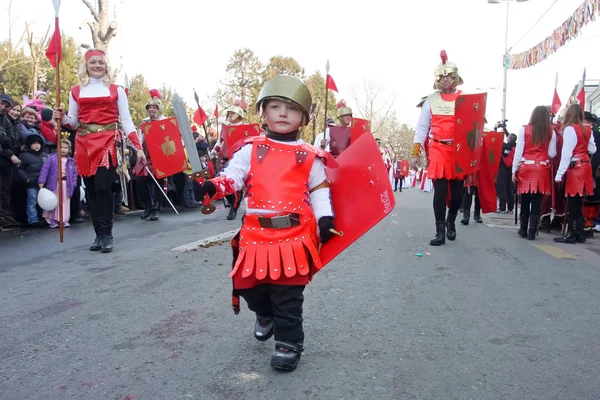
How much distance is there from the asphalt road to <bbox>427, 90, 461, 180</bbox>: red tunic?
1.24 metres

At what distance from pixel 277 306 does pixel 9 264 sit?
11.5ft

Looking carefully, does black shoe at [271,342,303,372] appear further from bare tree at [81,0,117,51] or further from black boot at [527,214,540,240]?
bare tree at [81,0,117,51]

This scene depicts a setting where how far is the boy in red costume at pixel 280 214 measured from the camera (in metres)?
2.56

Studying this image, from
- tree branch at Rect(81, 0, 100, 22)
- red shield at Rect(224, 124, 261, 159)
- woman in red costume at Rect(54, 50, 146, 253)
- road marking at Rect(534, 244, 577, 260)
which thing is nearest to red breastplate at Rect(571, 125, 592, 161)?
road marking at Rect(534, 244, 577, 260)

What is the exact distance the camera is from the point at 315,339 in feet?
9.73

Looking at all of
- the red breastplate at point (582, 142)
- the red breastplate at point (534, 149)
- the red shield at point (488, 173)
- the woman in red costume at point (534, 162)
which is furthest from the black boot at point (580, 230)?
the red shield at point (488, 173)

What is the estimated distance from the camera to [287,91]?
8.86 ft

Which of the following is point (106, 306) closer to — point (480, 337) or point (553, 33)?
point (480, 337)

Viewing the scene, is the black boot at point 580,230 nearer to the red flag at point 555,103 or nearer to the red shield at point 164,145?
the red flag at point 555,103

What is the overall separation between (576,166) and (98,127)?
20.4 ft

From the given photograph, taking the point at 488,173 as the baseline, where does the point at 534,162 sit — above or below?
above

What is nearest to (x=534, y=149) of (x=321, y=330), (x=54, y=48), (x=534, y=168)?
(x=534, y=168)

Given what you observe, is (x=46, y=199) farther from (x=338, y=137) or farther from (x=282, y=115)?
(x=282, y=115)

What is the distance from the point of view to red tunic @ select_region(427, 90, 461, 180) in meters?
6.33
